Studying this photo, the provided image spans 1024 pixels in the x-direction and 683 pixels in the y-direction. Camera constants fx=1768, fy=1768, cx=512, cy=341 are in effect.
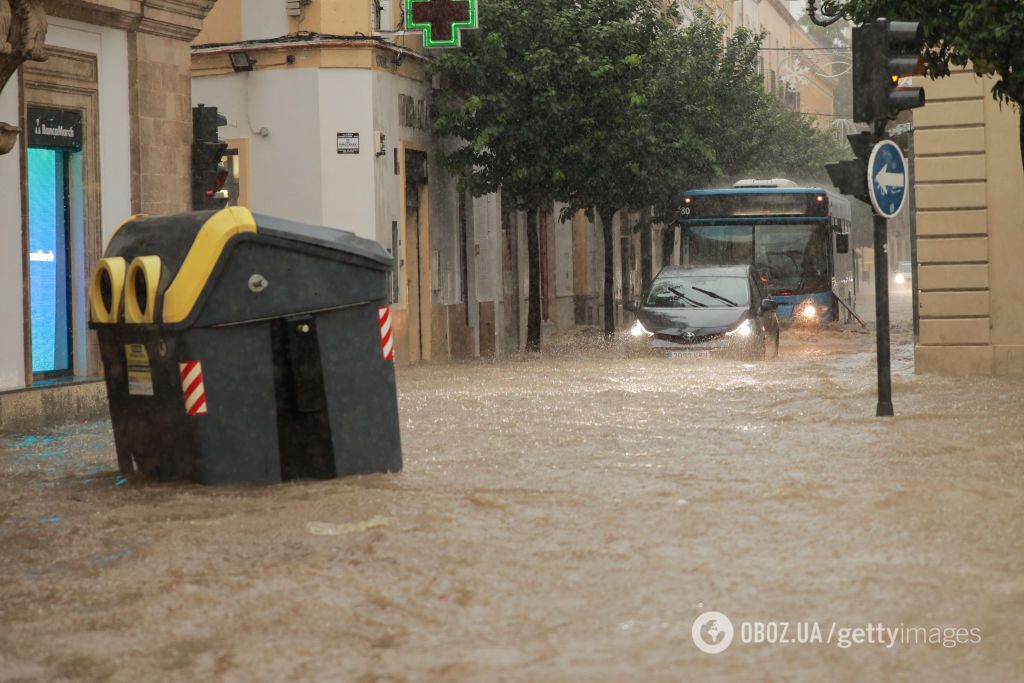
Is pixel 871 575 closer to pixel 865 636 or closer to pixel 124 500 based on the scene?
pixel 865 636

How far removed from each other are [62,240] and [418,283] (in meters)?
8.79

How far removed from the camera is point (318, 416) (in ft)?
32.0

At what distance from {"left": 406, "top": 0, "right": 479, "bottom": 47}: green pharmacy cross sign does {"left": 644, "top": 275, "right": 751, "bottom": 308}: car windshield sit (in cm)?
A: 414

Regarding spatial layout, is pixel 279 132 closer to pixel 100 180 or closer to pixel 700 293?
pixel 700 293

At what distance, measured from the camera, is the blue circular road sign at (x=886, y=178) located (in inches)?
529

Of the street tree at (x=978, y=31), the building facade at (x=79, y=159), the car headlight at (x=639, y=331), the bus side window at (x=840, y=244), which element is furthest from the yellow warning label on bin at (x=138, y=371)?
the bus side window at (x=840, y=244)

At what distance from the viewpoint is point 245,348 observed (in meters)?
9.50

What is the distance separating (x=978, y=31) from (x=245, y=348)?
6.97m

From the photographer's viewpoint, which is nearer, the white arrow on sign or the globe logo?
the globe logo

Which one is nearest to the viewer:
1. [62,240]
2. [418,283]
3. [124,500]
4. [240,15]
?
[124,500]

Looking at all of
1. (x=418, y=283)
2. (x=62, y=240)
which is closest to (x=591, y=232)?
(x=418, y=283)

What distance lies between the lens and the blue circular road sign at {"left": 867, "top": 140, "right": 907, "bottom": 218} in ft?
44.1

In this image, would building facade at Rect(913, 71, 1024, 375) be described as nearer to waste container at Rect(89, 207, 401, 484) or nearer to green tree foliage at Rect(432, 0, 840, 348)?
green tree foliage at Rect(432, 0, 840, 348)

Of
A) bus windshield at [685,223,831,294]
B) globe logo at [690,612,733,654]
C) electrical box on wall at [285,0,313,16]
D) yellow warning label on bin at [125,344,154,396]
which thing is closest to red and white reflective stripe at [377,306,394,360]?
yellow warning label on bin at [125,344,154,396]
